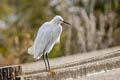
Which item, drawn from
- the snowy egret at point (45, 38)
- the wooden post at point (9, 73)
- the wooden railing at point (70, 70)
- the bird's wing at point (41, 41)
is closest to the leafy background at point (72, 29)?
the snowy egret at point (45, 38)

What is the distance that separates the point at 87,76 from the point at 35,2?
13.3m

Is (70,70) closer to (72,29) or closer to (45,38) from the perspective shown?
(45,38)

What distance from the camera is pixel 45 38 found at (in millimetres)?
8109

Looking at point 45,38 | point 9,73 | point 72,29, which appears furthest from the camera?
point 72,29

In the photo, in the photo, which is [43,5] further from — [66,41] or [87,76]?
[87,76]

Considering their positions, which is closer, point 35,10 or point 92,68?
point 92,68

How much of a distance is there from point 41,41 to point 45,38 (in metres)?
0.13

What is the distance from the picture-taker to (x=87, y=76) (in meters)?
7.68

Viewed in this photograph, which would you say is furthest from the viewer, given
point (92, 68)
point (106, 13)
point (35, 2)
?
point (35, 2)

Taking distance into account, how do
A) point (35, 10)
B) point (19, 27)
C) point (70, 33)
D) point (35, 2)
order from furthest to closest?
point (35, 2)
point (35, 10)
point (19, 27)
point (70, 33)

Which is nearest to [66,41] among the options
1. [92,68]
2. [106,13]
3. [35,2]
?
[106,13]

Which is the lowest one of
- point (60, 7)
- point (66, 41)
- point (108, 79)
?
point (108, 79)

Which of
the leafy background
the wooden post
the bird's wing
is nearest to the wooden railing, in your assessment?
the wooden post

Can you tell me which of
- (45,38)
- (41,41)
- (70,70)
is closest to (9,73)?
(70,70)
